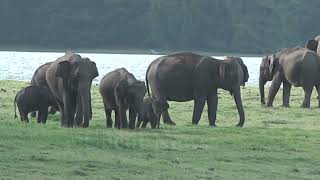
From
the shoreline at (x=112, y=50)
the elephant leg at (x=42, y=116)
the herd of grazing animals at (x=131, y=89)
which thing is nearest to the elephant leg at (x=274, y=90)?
the herd of grazing animals at (x=131, y=89)

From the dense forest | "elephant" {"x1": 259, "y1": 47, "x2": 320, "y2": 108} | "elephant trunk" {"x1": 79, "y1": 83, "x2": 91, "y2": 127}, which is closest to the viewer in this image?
"elephant trunk" {"x1": 79, "y1": 83, "x2": 91, "y2": 127}

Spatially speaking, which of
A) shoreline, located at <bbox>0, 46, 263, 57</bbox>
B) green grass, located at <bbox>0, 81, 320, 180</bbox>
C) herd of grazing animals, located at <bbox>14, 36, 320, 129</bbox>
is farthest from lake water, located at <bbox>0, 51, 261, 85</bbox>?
green grass, located at <bbox>0, 81, 320, 180</bbox>

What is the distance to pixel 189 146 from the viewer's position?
16641mm

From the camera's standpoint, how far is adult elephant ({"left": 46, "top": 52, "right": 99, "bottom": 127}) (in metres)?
19.3

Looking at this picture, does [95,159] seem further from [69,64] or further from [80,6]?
[80,6]

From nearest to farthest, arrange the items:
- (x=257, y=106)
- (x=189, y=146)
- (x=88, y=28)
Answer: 1. (x=189, y=146)
2. (x=257, y=106)
3. (x=88, y=28)

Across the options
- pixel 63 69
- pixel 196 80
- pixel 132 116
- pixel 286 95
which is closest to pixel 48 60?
pixel 286 95

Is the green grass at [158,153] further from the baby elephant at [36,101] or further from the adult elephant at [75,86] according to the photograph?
the baby elephant at [36,101]

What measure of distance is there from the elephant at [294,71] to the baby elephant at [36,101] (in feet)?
31.1

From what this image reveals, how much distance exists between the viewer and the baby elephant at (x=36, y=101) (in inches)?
829

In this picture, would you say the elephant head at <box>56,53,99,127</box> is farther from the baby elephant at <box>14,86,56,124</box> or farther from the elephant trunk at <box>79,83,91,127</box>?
the baby elephant at <box>14,86,56,124</box>

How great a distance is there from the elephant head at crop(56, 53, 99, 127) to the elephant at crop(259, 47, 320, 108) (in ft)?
33.8

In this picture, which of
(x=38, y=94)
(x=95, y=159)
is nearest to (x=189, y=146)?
(x=95, y=159)

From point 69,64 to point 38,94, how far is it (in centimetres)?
176
